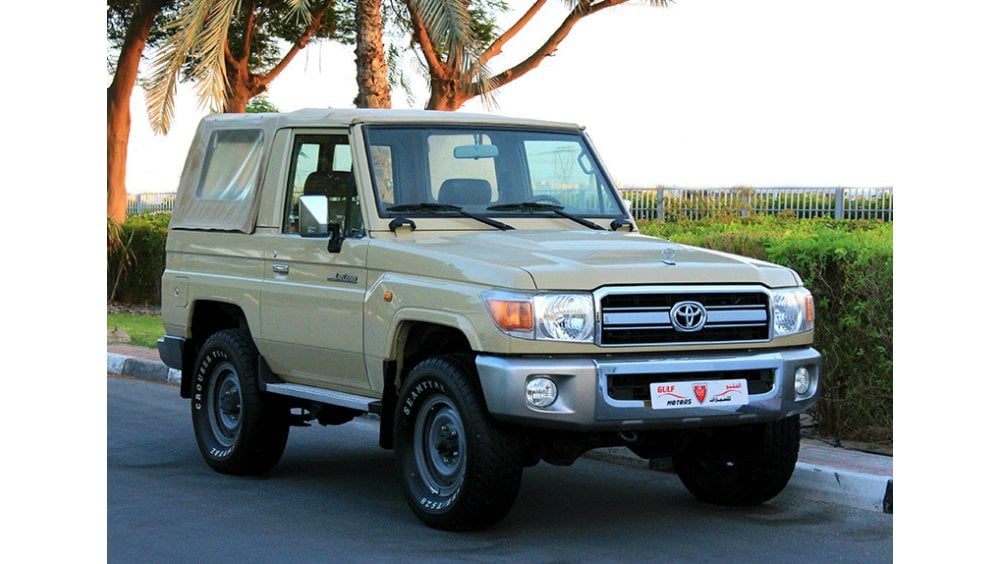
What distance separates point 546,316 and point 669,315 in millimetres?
641

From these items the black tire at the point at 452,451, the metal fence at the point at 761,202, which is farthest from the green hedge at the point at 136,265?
the black tire at the point at 452,451

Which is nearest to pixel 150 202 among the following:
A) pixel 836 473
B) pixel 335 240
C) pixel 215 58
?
pixel 215 58

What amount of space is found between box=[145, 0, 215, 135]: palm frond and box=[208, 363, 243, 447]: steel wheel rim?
1139cm

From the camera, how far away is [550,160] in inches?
344

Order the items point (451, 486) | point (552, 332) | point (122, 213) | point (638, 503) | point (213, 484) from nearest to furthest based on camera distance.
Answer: point (552, 332), point (451, 486), point (638, 503), point (213, 484), point (122, 213)

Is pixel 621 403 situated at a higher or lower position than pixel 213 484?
higher

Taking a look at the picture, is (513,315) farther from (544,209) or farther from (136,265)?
(136,265)

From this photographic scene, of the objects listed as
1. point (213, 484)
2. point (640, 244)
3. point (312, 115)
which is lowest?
point (213, 484)

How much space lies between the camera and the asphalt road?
6.88 meters

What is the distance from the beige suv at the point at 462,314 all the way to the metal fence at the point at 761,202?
1898 cm

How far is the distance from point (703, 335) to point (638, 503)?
1.49 m

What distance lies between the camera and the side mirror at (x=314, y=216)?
7.90 metres
